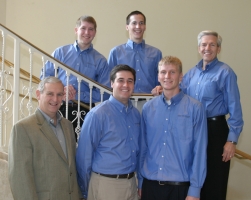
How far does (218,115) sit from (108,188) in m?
1.09

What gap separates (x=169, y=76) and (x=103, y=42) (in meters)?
3.53

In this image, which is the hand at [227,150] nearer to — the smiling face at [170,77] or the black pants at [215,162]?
the black pants at [215,162]

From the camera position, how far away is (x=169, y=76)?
2381mm

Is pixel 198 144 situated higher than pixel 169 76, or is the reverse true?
pixel 169 76

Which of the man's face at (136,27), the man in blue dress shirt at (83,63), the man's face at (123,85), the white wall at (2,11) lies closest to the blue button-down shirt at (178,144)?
the man's face at (123,85)

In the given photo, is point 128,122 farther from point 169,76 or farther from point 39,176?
point 39,176

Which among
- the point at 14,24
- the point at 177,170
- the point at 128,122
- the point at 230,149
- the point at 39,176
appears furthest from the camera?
the point at 14,24

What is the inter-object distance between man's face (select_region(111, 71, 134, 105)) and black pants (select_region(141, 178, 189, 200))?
2.00 feet

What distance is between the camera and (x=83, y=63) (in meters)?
3.46

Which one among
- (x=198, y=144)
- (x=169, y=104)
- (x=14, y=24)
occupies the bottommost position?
(x=198, y=144)

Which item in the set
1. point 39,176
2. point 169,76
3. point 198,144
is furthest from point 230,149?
point 39,176

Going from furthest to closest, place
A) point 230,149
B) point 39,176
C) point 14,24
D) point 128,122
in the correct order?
point 14,24
point 230,149
point 128,122
point 39,176

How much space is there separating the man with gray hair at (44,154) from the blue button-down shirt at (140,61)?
141 centimetres

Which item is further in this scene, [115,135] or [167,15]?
[167,15]
